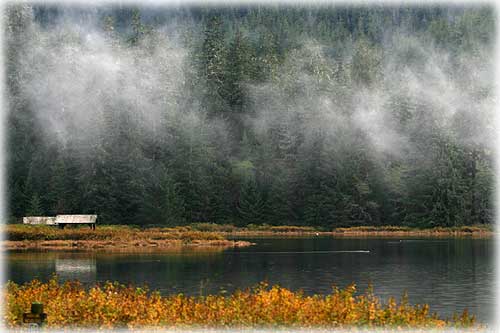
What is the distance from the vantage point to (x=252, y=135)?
18338cm

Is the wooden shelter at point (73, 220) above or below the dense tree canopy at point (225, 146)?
below

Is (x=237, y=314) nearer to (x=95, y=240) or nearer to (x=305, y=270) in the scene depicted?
(x=305, y=270)

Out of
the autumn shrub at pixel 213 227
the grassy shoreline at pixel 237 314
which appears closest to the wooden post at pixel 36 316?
the grassy shoreline at pixel 237 314

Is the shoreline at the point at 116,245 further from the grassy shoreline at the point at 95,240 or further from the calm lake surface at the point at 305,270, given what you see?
the calm lake surface at the point at 305,270

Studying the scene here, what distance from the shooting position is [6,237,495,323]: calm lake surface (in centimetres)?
5153

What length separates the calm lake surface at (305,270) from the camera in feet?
169

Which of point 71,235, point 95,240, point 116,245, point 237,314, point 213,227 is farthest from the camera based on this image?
point 213,227

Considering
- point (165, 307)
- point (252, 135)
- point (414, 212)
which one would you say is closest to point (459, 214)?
point (414, 212)

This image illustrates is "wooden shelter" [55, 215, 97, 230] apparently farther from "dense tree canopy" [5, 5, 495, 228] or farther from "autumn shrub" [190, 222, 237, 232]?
"dense tree canopy" [5, 5, 495, 228]

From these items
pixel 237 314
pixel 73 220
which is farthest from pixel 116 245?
pixel 237 314

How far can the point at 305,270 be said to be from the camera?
66.9 metres

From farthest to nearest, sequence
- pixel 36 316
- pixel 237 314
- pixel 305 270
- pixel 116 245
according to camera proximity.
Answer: pixel 116 245 < pixel 305 270 < pixel 237 314 < pixel 36 316

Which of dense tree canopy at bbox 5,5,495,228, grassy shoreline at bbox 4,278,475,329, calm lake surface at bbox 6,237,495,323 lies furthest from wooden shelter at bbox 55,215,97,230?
grassy shoreline at bbox 4,278,475,329

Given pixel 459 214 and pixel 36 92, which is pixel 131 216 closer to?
pixel 36 92
